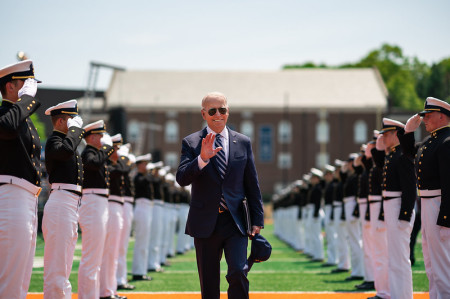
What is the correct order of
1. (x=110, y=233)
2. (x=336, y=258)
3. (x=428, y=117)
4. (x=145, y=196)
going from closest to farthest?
(x=428, y=117) → (x=110, y=233) → (x=145, y=196) → (x=336, y=258)

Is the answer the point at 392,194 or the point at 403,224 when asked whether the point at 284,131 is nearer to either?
the point at 392,194

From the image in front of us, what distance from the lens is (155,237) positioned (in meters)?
16.2

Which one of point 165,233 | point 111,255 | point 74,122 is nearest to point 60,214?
point 74,122

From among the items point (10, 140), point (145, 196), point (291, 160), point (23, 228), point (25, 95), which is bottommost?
point (291, 160)

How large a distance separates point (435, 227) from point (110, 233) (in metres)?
4.91

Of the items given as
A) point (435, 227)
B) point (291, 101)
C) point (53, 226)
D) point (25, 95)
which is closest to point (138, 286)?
point (53, 226)

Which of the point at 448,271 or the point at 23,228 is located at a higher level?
the point at 23,228

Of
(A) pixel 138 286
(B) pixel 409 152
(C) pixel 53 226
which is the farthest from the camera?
(A) pixel 138 286

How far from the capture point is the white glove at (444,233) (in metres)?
7.73

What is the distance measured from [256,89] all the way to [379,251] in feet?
209

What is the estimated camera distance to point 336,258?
18.5 meters

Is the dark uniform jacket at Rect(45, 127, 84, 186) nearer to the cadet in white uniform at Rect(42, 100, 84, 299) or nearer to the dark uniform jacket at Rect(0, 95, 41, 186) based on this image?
the cadet in white uniform at Rect(42, 100, 84, 299)

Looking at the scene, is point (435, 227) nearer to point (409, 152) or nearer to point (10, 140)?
point (409, 152)

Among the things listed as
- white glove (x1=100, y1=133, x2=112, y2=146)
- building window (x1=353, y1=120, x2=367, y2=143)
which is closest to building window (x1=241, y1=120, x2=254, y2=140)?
building window (x1=353, y1=120, x2=367, y2=143)
